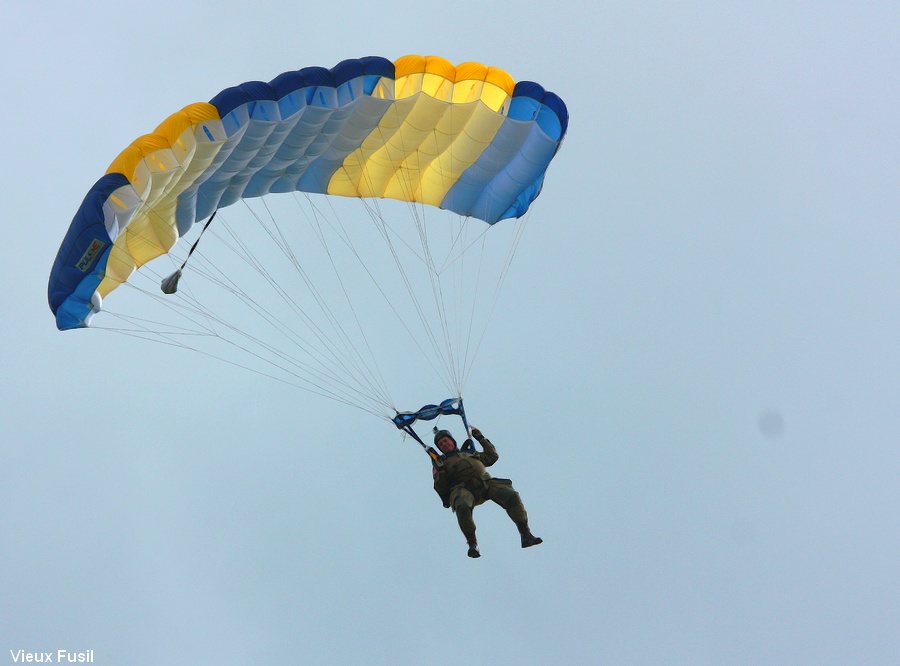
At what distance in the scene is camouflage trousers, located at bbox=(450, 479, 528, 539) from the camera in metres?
15.1

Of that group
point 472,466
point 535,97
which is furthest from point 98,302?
point 535,97

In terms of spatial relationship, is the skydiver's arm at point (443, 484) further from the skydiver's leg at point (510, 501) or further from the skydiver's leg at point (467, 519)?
the skydiver's leg at point (510, 501)

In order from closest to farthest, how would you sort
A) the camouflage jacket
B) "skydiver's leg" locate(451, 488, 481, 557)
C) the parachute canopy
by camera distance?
the parachute canopy, "skydiver's leg" locate(451, 488, 481, 557), the camouflage jacket

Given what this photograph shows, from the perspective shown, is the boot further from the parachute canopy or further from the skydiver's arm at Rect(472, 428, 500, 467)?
the parachute canopy

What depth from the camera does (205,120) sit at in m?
14.9

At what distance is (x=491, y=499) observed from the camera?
1534 cm

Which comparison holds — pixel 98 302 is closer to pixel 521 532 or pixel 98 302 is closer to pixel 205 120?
pixel 205 120

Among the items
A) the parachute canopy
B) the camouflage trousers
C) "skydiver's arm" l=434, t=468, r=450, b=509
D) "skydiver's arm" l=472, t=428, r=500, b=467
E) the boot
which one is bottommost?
the boot

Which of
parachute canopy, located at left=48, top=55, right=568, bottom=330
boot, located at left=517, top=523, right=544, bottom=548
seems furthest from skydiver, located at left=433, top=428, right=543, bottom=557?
parachute canopy, located at left=48, top=55, right=568, bottom=330

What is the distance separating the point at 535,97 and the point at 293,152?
3.21m

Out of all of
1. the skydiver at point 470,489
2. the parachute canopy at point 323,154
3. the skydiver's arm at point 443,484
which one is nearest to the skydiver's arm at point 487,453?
the skydiver at point 470,489

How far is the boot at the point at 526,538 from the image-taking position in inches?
591

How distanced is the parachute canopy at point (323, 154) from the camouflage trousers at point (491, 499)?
15.3 feet

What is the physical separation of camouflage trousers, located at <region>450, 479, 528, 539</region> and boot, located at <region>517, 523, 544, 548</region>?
0.05 m
